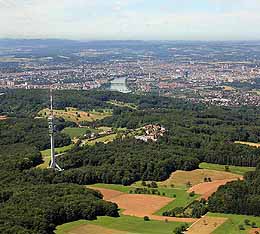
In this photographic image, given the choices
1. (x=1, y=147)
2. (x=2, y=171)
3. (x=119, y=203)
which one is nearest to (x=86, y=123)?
(x=1, y=147)

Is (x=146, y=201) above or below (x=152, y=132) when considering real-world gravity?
below

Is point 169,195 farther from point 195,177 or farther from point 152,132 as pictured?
point 152,132

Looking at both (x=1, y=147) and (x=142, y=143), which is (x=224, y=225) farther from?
(x=1, y=147)

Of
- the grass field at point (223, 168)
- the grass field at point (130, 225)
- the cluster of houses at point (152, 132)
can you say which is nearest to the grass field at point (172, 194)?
the grass field at point (130, 225)

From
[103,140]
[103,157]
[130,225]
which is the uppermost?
[130,225]

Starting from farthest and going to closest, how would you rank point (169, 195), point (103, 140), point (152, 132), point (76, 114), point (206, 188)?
point (76, 114)
point (152, 132)
point (103, 140)
point (206, 188)
point (169, 195)

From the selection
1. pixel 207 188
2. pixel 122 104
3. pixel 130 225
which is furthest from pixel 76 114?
pixel 130 225

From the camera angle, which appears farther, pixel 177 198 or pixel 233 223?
pixel 177 198

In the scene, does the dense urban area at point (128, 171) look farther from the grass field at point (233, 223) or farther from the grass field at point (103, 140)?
the grass field at point (103, 140)
